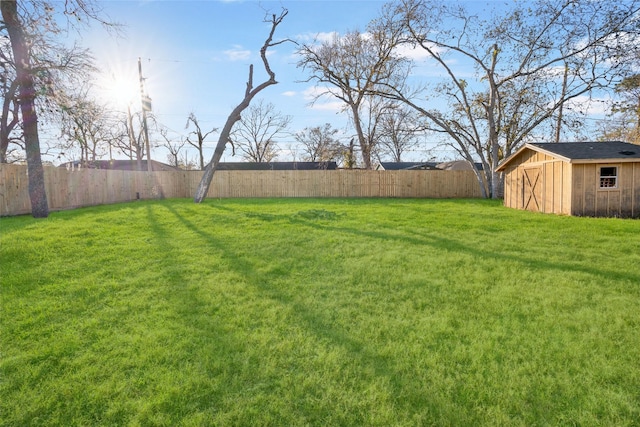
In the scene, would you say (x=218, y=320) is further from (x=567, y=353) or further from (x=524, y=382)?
(x=567, y=353)

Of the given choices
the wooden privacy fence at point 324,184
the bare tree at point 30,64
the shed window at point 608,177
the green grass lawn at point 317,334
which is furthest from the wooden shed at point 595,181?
the bare tree at point 30,64

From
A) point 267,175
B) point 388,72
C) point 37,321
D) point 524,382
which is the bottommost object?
point 524,382

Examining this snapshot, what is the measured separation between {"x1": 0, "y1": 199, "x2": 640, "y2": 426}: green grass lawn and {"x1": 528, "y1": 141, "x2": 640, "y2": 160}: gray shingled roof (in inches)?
235

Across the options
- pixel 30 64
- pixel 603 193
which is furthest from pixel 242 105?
pixel 603 193

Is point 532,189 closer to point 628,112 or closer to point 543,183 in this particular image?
point 543,183

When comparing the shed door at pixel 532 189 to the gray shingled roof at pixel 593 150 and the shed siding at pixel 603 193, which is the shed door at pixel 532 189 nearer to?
the gray shingled roof at pixel 593 150

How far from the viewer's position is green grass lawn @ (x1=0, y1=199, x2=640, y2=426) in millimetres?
2082

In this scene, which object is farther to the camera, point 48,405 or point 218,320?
point 218,320

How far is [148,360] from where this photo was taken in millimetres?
2562

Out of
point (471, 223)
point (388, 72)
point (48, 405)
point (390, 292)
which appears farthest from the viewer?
point (388, 72)

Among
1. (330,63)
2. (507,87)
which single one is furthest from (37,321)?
(507,87)

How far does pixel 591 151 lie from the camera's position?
435 inches

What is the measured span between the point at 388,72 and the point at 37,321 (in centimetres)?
2039

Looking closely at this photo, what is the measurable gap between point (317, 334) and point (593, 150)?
1272cm
